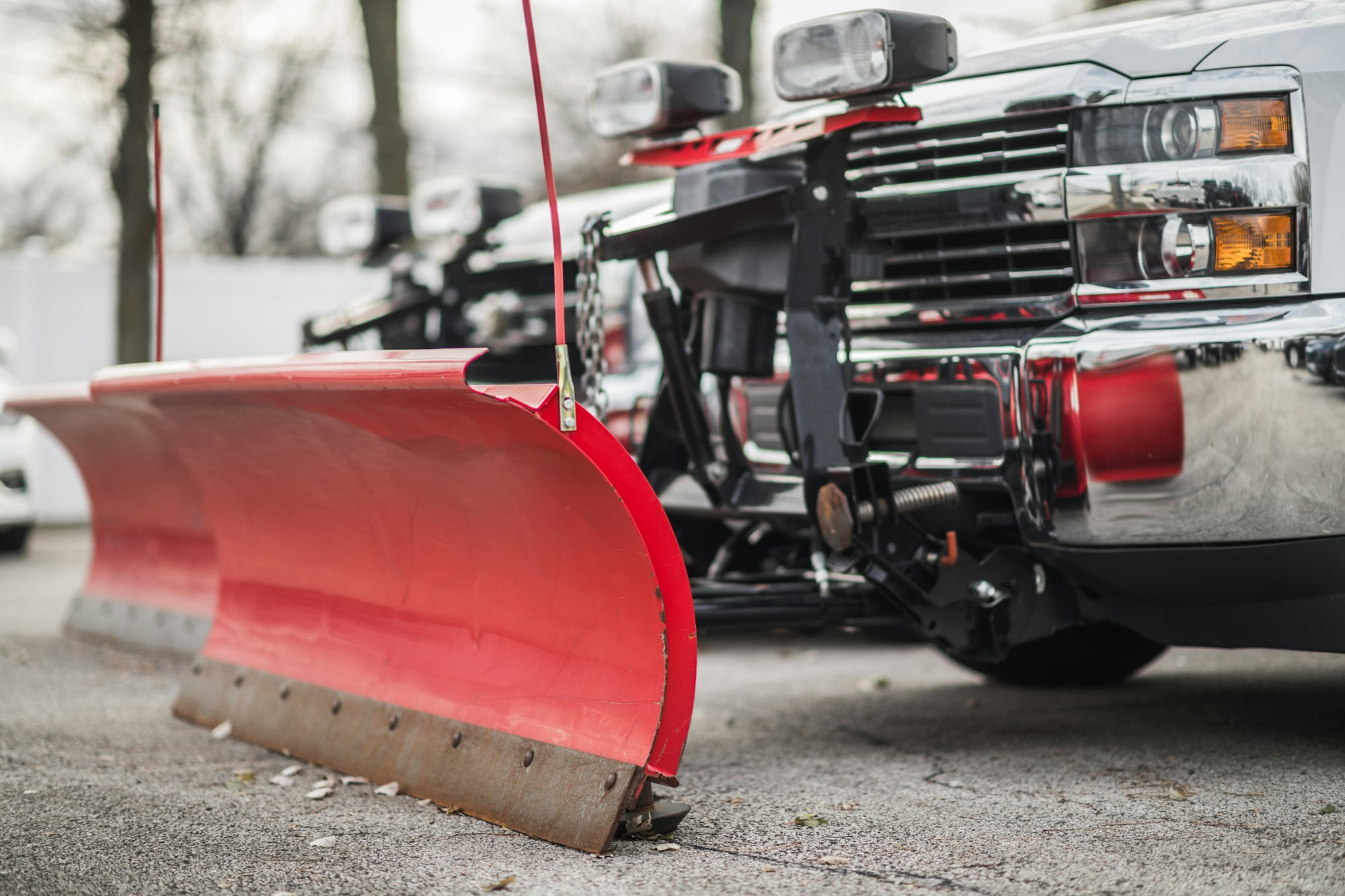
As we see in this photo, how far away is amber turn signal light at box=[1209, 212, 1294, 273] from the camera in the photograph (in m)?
3.19

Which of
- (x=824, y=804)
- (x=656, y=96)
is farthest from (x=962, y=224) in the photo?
(x=824, y=804)

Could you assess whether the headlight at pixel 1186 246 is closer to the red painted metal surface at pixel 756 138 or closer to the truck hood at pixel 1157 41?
the truck hood at pixel 1157 41

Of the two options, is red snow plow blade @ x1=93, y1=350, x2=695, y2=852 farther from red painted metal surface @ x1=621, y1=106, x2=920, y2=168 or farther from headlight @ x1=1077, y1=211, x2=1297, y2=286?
headlight @ x1=1077, y1=211, x2=1297, y2=286

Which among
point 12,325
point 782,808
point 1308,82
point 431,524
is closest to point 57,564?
point 12,325

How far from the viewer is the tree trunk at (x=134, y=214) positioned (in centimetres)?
1077

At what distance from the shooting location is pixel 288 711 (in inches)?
152

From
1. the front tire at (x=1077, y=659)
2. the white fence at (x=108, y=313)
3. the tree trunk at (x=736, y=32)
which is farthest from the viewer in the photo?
the white fence at (x=108, y=313)

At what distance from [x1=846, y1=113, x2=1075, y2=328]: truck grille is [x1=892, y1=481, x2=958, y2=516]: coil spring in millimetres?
492

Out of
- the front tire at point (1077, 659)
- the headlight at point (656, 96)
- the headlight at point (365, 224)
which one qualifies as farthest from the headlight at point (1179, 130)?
the headlight at point (365, 224)

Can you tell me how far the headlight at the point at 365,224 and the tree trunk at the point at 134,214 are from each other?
496cm

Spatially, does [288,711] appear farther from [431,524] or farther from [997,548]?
[997,548]

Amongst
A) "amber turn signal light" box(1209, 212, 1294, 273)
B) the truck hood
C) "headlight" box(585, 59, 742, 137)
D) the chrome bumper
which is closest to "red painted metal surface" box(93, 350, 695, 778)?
the chrome bumper

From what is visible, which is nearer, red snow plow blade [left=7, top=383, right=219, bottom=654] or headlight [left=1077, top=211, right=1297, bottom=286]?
headlight [left=1077, top=211, right=1297, bottom=286]

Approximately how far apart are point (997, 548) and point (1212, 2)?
206 centimetres
